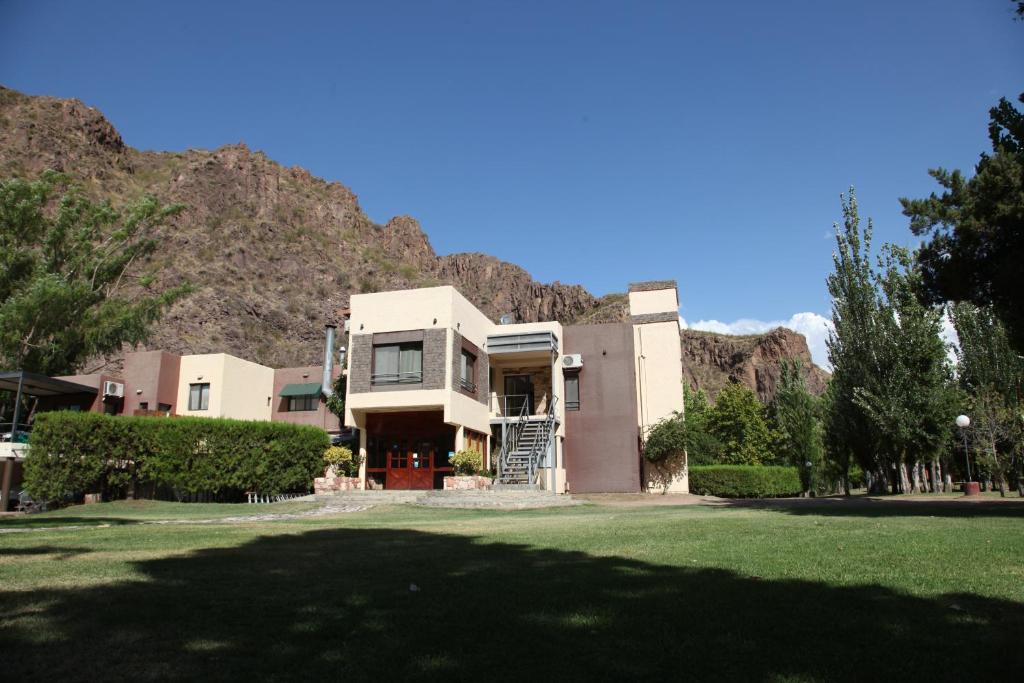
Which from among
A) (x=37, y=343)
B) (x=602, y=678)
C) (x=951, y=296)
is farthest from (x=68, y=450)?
(x=951, y=296)

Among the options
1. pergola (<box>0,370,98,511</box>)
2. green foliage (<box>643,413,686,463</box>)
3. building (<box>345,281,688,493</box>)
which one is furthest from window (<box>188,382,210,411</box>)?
green foliage (<box>643,413,686,463</box>)

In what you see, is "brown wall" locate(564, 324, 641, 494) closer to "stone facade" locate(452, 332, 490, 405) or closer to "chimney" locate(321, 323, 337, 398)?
"stone facade" locate(452, 332, 490, 405)

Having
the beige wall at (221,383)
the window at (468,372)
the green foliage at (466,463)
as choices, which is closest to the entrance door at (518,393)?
the window at (468,372)

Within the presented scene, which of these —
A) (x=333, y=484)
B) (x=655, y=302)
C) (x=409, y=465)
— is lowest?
(x=333, y=484)

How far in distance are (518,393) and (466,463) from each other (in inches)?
266

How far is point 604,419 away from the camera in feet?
96.2

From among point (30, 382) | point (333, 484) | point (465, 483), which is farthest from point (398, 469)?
point (30, 382)

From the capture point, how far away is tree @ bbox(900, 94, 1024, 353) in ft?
37.9

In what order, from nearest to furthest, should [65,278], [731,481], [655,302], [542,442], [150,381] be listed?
[542,442], [65,278], [655,302], [731,481], [150,381]

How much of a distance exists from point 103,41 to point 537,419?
22651mm

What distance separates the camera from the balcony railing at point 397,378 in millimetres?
25375

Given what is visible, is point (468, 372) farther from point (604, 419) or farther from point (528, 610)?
point (528, 610)

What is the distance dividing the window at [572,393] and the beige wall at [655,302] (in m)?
4.19

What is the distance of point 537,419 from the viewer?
92.5 ft
